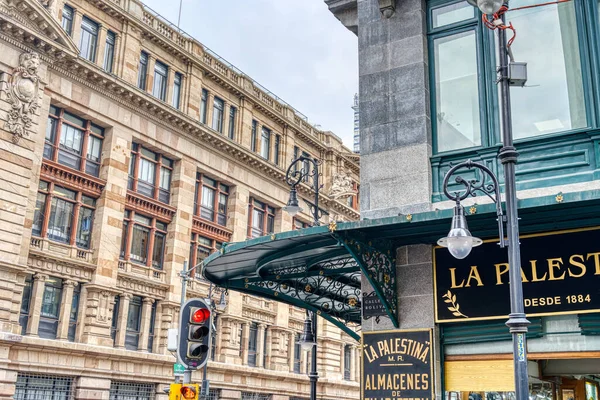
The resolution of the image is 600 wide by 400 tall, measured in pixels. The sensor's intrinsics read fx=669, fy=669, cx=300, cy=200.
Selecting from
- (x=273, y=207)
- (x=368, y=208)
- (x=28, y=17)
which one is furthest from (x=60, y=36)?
(x=368, y=208)

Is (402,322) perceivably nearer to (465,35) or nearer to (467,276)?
(467,276)

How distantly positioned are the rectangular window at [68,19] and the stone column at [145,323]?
14.9 meters

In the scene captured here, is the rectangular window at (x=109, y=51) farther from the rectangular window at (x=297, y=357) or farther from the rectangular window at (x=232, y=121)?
the rectangular window at (x=297, y=357)

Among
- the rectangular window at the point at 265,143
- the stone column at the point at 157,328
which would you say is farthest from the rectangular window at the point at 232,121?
the stone column at the point at 157,328

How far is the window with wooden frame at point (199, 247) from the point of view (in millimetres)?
41406

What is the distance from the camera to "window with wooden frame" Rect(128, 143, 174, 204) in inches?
1499

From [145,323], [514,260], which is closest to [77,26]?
[145,323]

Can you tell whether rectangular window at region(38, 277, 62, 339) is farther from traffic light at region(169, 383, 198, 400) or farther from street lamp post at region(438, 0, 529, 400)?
street lamp post at region(438, 0, 529, 400)

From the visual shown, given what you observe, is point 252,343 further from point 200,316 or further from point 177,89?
point 200,316

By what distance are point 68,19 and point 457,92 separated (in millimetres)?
27897

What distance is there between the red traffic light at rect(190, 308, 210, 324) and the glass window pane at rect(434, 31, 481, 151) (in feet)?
18.3

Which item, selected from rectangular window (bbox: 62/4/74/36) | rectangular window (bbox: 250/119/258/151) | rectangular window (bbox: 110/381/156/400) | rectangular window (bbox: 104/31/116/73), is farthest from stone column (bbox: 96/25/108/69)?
rectangular window (bbox: 110/381/156/400)

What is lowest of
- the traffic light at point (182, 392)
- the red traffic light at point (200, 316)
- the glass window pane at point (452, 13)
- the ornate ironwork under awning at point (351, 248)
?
the traffic light at point (182, 392)

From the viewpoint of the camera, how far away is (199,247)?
4212 centimetres
